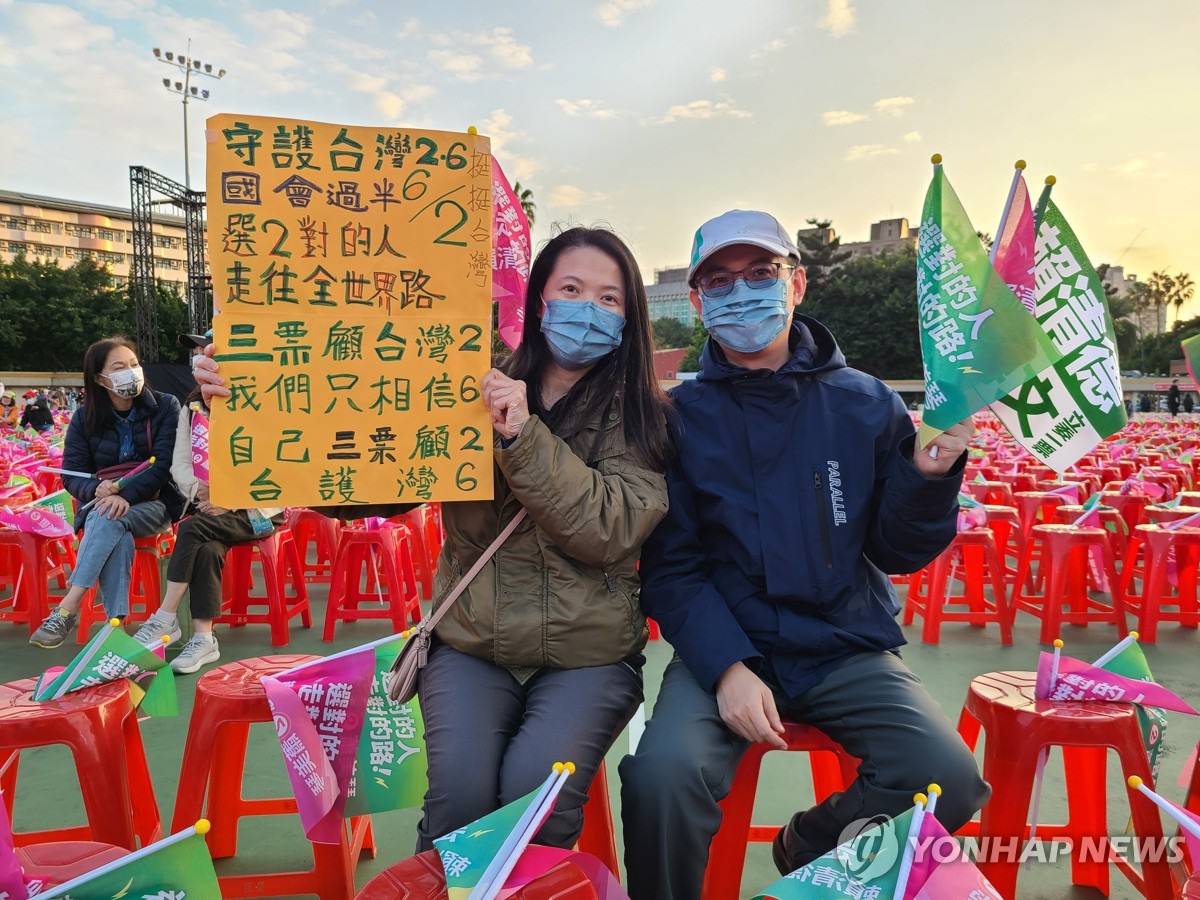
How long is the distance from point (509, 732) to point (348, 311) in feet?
3.85

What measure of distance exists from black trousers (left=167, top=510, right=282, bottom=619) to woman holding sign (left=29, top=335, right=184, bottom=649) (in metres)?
0.44

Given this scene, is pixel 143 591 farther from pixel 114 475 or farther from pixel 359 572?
pixel 359 572

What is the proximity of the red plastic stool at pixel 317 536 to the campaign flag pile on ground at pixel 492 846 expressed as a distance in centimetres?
438

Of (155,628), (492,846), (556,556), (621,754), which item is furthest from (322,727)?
(155,628)

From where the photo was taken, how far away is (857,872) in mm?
1319

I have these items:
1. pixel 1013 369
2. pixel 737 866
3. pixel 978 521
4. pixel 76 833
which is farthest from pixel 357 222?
pixel 978 521

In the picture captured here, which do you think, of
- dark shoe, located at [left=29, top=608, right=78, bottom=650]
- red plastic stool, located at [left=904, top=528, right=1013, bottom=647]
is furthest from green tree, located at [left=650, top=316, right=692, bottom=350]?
dark shoe, located at [left=29, top=608, right=78, bottom=650]

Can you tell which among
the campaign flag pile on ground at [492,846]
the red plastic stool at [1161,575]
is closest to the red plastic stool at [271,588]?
the campaign flag pile on ground at [492,846]

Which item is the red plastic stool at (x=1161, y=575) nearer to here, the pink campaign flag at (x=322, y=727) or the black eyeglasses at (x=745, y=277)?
the black eyeglasses at (x=745, y=277)

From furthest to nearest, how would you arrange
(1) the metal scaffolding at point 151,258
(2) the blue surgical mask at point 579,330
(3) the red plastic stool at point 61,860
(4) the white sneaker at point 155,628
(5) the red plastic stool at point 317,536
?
(1) the metal scaffolding at point 151,258 < (5) the red plastic stool at point 317,536 < (4) the white sneaker at point 155,628 < (2) the blue surgical mask at point 579,330 < (3) the red plastic stool at point 61,860

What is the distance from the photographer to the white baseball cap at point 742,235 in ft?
7.34

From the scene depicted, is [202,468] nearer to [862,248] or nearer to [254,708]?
[254,708]

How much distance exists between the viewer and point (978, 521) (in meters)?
5.07

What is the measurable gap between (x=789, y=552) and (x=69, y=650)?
178 inches
